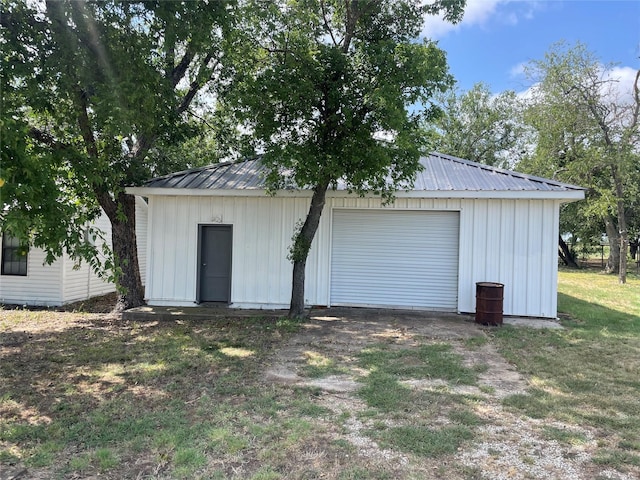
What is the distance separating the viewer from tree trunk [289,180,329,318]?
8.18 meters

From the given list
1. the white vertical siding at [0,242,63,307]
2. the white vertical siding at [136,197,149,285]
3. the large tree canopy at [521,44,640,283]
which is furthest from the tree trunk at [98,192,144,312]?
the large tree canopy at [521,44,640,283]

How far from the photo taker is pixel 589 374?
5.23 meters

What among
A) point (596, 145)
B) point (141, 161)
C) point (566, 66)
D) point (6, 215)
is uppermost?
point (566, 66)

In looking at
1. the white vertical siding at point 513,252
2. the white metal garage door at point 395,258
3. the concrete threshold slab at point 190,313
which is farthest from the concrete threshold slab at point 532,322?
the concrete threshold slab at point 190,313

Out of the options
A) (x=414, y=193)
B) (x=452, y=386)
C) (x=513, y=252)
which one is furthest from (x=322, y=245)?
(x=452, y=386)

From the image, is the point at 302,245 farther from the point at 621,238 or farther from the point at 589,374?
the point at 621,238

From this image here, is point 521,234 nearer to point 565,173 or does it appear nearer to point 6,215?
point 6,215

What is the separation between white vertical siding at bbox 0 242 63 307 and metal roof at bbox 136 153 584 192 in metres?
4.13

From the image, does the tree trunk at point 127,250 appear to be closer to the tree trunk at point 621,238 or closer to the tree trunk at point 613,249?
the tree trunk at point 621,238

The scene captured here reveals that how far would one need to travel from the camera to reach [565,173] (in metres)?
18.5

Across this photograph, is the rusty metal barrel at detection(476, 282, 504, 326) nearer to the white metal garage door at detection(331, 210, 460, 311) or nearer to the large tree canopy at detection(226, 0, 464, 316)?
the white metal garage door at detection(331, 210, 460, 311)

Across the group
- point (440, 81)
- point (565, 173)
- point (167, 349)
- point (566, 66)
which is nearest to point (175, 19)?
point (440, 81)

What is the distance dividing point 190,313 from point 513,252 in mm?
6852

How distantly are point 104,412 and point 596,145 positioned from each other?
2053cm
